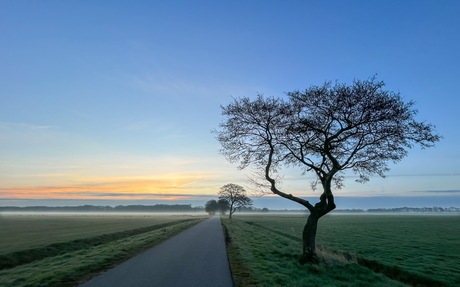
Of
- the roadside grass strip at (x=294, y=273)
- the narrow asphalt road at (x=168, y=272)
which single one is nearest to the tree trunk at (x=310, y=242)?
the roadside grass strip at (x=294, y=273)

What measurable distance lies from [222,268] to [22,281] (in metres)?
8.15

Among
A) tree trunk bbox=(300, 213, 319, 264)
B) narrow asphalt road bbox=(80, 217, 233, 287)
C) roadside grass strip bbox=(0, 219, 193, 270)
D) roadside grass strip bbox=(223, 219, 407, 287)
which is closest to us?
narrow asphalt road bbox=(80, 217, 233, 287)

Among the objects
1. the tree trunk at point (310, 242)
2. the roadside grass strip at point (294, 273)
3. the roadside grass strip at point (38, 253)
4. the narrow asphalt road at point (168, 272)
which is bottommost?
the roadside grass strip at point (38, 253)

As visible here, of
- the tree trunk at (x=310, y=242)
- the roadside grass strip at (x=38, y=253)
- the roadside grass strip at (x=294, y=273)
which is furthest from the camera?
the roadside grass strip at (x=38, y=253)

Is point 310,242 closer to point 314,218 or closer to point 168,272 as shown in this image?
point 314,218

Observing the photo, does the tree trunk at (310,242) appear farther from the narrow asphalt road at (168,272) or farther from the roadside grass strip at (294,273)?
the narrow asphalt road at (168,272)

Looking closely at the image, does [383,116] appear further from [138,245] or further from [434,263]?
[138,245]

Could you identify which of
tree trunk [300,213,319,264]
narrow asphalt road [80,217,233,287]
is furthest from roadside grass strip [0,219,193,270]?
tree trunk [300,213,319,264]

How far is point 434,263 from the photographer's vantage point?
70.0 feet

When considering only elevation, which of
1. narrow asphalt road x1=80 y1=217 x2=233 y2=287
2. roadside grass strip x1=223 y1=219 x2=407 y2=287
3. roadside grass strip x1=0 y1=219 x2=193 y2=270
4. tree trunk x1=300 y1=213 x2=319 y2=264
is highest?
tree trunk x1=300 y1=213 x2=319 y2=264

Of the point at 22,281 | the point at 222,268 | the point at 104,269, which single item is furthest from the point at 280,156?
the point at 22,281

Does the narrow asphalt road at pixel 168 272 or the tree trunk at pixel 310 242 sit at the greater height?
the tree trunk at pixel 310 242

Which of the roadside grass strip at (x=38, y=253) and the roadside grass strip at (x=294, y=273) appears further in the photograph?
the roadside grass strip at (x=38, y=253)

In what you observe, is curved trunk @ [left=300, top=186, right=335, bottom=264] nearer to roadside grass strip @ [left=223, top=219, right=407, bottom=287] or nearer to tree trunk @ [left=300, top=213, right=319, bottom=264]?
tree trunk @ [left=300, top=213, right=319, bottom=264]
